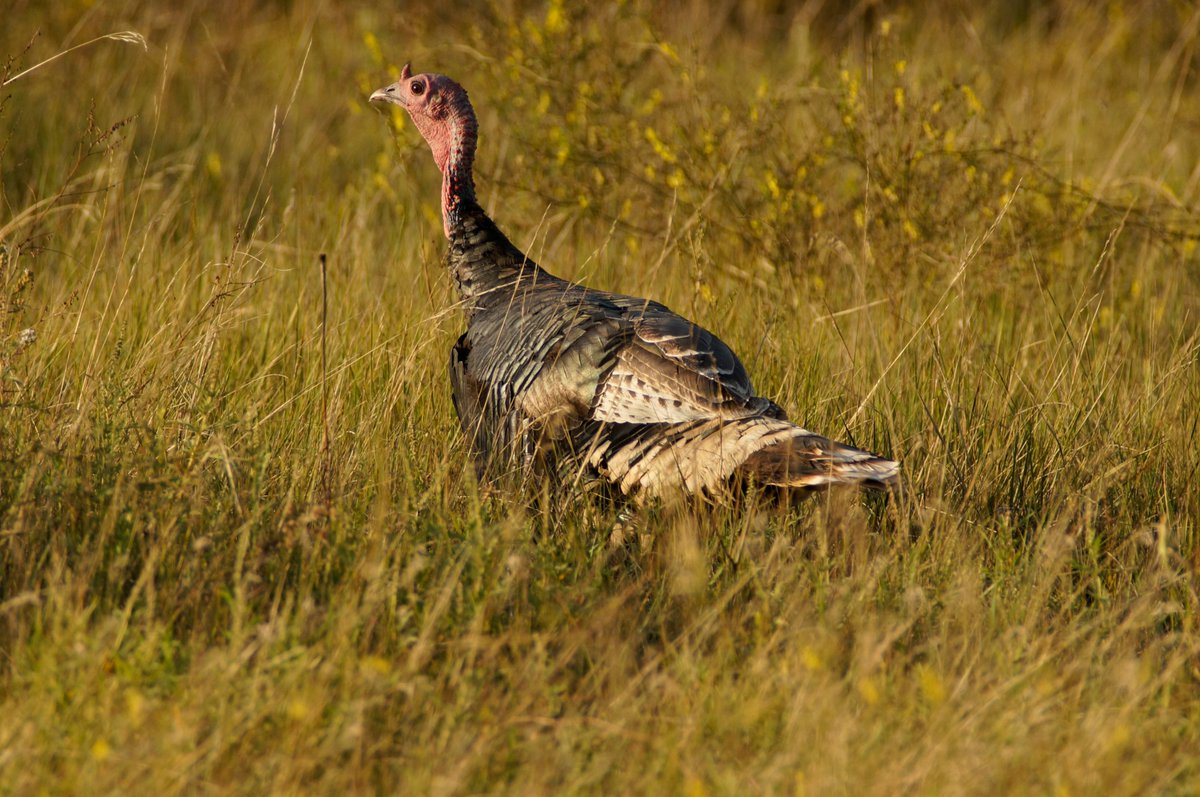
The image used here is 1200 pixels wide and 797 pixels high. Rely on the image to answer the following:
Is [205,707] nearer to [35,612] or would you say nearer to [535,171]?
[35,612]

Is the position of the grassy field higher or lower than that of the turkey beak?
lower

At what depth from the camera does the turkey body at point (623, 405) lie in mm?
3316

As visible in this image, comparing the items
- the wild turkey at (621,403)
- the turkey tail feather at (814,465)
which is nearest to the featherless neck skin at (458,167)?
the wild turkey at (621,403)

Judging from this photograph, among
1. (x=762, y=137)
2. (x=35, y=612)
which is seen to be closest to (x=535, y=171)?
(x=762, y=137)

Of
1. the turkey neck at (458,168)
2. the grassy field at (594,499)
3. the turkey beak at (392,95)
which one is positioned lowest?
the grassy field at (594,499)

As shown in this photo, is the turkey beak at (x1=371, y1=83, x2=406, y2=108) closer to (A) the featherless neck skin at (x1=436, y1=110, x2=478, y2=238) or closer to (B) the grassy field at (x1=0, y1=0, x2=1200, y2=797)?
(A) the featherless neck skin at (x1=436, y1=110, x2=478, y2=238)

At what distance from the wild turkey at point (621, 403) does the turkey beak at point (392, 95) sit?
874 mm

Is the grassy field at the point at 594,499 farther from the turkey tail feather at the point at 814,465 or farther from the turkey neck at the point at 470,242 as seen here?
the turkey neck at the point at 470,242

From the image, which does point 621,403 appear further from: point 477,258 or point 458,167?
point 458,167

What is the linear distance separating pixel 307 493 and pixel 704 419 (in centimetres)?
105

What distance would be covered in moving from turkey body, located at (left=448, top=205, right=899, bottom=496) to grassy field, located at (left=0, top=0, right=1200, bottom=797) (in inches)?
5.5

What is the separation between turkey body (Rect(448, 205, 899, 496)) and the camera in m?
3.32

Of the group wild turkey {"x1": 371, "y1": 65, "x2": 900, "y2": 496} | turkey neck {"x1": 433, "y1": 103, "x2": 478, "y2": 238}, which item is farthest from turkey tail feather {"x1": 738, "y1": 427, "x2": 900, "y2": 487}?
turkey neck {"x1": 433, "y1": 103, "x2": 478, "y2": 238}

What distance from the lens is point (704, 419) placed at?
3480 millimetres
